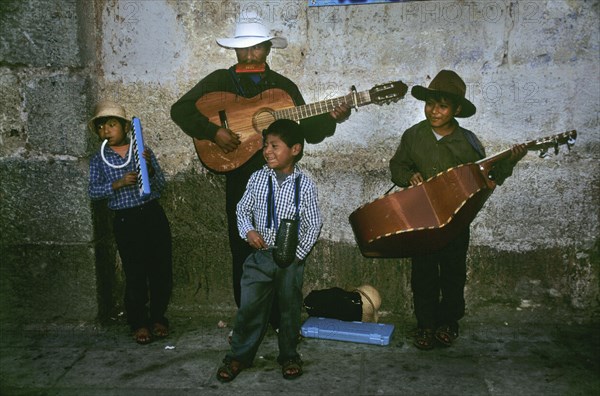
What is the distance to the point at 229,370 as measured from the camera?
3.91 metres

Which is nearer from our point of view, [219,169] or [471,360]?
[471,360]

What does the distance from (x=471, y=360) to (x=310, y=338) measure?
3.98 ft

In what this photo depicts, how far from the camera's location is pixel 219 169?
15.0ft

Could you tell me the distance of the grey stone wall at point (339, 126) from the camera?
179 inches

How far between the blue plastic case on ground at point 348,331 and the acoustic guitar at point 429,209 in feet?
2.58

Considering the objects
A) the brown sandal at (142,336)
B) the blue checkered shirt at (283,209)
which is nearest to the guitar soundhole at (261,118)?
the blue checkered shirt at (283,209)

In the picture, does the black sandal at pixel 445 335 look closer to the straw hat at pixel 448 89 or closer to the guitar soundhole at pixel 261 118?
the straw hat at pixel 448 89

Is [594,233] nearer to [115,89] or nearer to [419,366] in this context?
[419,366]

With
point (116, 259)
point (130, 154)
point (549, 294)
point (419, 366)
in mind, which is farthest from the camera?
point (116, 259)

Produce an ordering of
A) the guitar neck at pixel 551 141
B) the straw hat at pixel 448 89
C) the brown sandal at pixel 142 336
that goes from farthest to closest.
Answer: the brown sandal at pixel 142 336, the straw hat at pixel 448 89, the guitar neck at pixel 551 141

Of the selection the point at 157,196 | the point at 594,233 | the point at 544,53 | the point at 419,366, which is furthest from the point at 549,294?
the point at 157,196

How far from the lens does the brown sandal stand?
4531 mm

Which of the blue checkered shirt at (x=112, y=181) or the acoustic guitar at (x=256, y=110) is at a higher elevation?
the acoustic guitar at (x=256, y=110)

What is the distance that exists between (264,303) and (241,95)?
1.62 metres
